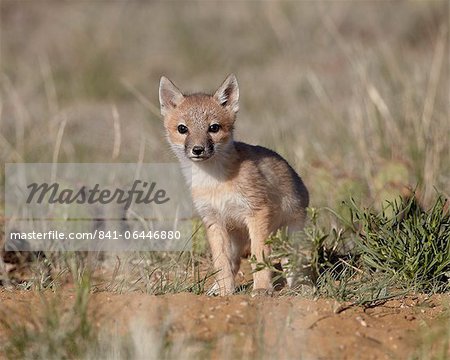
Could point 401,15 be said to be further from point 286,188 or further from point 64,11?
point 286,188

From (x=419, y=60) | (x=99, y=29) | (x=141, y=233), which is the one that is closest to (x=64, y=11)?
(x=99, y=29)

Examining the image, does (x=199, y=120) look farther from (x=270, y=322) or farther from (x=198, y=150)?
(x=270, y=322)

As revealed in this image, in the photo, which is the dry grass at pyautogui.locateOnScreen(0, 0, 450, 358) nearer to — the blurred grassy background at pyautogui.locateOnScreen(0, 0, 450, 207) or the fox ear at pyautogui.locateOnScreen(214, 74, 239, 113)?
the blurred grassy background at pyautogui.locateOnScreen(0, 0, 450, 207)

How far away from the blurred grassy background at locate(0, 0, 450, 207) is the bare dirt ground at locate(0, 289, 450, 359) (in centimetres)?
190

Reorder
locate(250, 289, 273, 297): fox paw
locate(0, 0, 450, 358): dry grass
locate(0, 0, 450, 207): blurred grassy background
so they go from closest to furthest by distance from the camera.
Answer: locate(250, 289, 273, 297): fox paw
locate(0, 0, 450, 358): dry grass
locate(0, 0, 450, 207): blurred grassy background

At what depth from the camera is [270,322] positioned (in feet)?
12.9

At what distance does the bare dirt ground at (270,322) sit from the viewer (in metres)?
3.68

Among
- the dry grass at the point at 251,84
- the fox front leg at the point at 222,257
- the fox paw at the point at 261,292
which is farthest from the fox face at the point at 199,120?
the fox paw at the point at 261,292

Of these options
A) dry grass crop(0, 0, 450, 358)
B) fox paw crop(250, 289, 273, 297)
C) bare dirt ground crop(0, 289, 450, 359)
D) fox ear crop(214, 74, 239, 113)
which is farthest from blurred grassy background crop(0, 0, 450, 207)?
bare dirt ground crop(0, 289, 450, 359)

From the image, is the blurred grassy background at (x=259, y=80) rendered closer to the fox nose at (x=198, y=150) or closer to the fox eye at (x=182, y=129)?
the fox eye at (x=182, y=129)

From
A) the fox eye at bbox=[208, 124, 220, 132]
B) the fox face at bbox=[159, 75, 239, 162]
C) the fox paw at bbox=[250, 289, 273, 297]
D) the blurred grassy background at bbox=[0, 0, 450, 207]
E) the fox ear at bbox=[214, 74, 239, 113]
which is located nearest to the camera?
the fox paw at bbox=[250, 289, 273, 297]

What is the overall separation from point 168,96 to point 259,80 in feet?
26.8

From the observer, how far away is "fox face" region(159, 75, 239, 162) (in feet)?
17.1

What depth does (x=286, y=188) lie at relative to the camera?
17.7 feet
